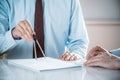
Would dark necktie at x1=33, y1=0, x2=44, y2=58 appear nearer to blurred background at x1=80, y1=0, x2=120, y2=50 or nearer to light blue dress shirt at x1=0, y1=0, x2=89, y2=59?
light blue dress shirt at x1=0, y1=0, x2=89, y2=59

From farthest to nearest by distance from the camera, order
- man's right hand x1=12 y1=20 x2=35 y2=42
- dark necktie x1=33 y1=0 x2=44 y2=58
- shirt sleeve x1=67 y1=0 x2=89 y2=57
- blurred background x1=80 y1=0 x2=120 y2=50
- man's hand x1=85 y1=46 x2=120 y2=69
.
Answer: blurred background x1=80 y1=0 x2=120 y2=50 < shirt sleeve x1=67 y1=0 x2=89 y2=57 < dark necktie x1=33 y1=0 x2=44 y2=58 < man's right hand x1=12 y1=20 x2=35 y2=42 < man's hand x1=85 y1=46 x2=120 y2=69

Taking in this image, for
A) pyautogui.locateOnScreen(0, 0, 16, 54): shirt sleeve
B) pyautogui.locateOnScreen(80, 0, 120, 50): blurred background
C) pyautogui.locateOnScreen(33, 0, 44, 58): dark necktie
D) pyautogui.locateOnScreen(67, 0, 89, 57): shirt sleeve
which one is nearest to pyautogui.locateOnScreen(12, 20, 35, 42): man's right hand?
pyautogui.locateOnScreen(0, 0, 16, 54): shirt sleeve

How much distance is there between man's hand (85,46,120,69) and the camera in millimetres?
843

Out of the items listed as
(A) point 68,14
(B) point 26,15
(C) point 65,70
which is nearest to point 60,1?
(A) point 68,14

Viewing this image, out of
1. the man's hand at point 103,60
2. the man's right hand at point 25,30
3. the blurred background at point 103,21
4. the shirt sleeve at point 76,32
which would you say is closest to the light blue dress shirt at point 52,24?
the shirt sleeve at point 76,32

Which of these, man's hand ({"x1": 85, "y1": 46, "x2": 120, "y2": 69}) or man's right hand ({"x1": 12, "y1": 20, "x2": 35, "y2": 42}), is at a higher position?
man's right hand ({"x1": 12, "y1": 20, "x2": 35, "y2": 42})

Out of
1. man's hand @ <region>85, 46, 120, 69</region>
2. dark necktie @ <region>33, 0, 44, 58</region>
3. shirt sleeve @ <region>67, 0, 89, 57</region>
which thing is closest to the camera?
man's hand @ <region>85, 46, 120, 69</region>

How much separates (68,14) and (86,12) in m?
1.08

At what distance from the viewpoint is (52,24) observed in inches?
56.4

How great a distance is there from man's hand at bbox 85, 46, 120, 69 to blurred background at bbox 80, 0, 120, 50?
5.14 ft

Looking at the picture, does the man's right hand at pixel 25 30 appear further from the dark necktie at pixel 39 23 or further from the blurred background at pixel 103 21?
the blurred background at pixel 103 21

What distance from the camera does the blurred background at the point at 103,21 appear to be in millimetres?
2506

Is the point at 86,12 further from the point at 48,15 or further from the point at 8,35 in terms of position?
the point at 8,35

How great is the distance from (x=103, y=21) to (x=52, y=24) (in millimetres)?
1205
